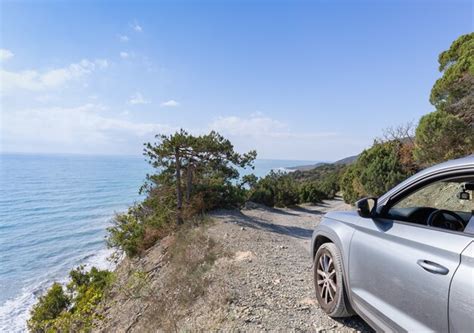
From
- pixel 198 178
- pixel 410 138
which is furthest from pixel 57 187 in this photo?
pixel 410 138

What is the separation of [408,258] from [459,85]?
539 inches

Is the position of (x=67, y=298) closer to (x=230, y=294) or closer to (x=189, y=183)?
(x=189, y=183)

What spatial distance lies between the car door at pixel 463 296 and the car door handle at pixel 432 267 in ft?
0.26

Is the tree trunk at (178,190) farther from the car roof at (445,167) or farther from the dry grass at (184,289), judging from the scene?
the car roof at (445,167)

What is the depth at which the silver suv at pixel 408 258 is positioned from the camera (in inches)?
64.6

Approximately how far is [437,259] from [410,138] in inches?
819

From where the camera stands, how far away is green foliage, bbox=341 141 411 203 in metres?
17.0

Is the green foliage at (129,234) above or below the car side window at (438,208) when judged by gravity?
below

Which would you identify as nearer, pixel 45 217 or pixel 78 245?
pixel 78 245

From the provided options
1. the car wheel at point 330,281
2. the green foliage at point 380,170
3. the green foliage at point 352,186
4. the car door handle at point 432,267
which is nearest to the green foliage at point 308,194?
the green foliage at point 352,186

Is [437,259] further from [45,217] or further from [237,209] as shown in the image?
[45,217]

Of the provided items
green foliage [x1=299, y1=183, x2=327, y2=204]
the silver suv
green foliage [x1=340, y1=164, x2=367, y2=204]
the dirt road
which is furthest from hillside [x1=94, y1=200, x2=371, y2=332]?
green foliage [x1=299, y1=183, x2=327, y2=204]

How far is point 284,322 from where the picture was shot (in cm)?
342

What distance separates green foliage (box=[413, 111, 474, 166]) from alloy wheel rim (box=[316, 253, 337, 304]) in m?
11.6
